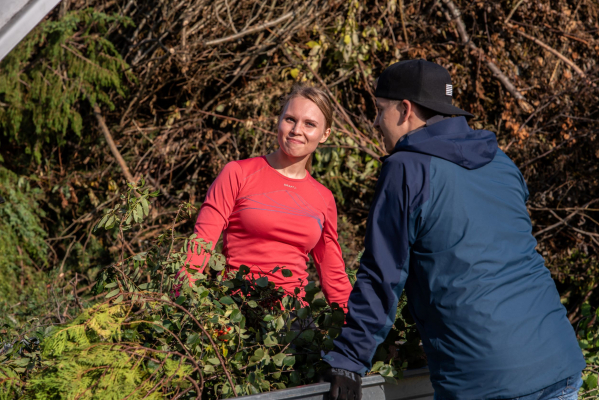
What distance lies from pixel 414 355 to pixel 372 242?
1.97 ft

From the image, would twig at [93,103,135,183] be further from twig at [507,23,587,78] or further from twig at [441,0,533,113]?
twig at [507,23,587,78]

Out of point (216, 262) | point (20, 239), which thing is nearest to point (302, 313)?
point (216, 262)

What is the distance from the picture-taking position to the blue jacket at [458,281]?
60.2 inches

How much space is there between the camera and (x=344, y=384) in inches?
61.2

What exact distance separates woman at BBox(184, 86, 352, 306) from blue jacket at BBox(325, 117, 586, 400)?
0.87 metres

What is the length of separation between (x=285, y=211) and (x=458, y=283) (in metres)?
1.19

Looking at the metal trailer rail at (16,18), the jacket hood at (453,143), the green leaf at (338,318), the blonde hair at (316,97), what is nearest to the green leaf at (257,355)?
the green leaf at (338,318)

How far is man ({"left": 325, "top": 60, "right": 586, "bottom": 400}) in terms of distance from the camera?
1531mm

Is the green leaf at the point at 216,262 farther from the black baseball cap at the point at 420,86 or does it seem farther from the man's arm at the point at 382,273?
the black baseball cap at the point at 420,86

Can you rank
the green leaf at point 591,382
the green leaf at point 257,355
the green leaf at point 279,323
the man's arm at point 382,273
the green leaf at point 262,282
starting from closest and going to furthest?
1. the man's arm at point 382,273
2. the green leaf at point 257,355
3. the green leaf at point 279,323
4. the green leaf at point 262,282
5. the green leaf at point 591,382

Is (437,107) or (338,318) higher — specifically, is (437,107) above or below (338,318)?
above

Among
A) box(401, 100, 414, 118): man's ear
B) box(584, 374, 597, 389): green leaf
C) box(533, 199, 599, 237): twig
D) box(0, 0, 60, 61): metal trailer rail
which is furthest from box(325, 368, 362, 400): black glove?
box(533, 199, 599, 237): twig

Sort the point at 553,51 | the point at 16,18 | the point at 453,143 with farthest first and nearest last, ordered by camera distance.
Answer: the point at 553,51, the point at 453,143, the point at 16,18

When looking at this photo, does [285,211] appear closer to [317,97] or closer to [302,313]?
[317,97]
